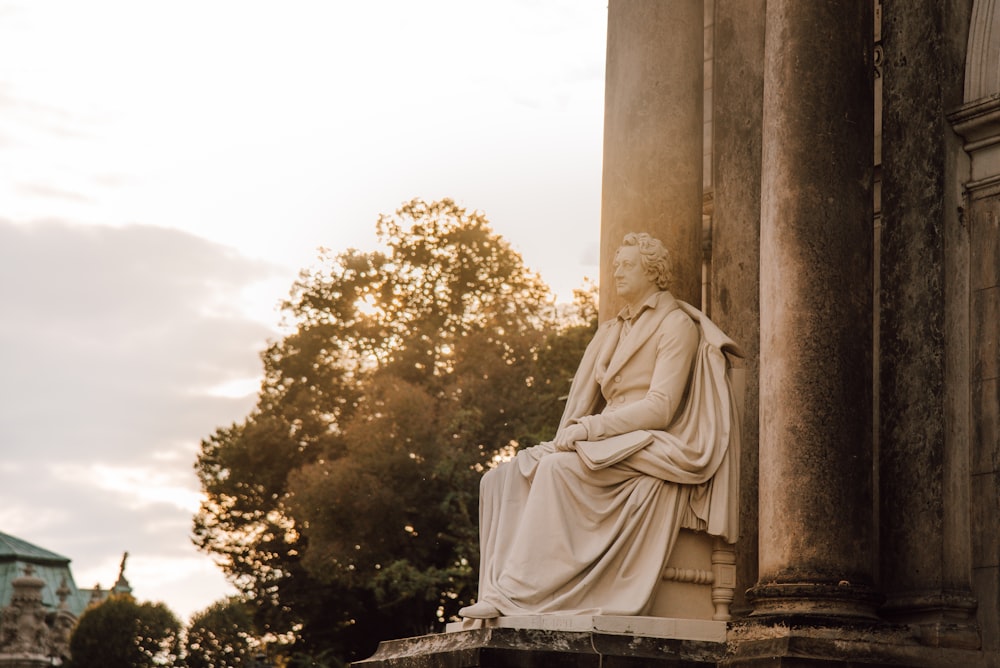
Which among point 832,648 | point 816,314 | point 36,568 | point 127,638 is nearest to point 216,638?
point 127,638

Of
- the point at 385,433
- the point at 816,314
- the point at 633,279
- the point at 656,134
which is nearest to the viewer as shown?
the point at 816,314

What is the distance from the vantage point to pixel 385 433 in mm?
37469

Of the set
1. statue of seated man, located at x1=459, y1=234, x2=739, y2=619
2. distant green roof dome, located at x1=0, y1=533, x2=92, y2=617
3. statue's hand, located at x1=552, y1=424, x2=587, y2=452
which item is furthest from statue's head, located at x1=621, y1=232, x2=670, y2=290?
distant green roof dome, located at x1=0, y1=533, x2=92, y2=617

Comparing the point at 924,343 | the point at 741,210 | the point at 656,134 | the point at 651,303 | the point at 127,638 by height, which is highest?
the point at 656,134

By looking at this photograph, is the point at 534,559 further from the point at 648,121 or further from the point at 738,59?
the point at 738,59

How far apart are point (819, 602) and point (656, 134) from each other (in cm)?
415

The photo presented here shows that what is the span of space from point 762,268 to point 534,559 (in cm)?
240

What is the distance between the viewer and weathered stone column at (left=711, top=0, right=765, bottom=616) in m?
10.8

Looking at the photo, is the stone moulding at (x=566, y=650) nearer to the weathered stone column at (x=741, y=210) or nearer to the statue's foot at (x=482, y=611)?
the statue's foot at (x=482, y=611)

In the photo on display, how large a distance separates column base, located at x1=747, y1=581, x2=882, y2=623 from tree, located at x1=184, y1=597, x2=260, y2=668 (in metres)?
47.3

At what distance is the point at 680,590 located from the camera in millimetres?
9852

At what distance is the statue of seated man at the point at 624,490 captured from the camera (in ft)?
31.9

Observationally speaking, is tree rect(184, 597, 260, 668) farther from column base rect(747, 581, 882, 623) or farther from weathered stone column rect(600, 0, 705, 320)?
column base rect(747, 581, 882, 623)

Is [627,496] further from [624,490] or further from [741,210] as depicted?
[741,210]
